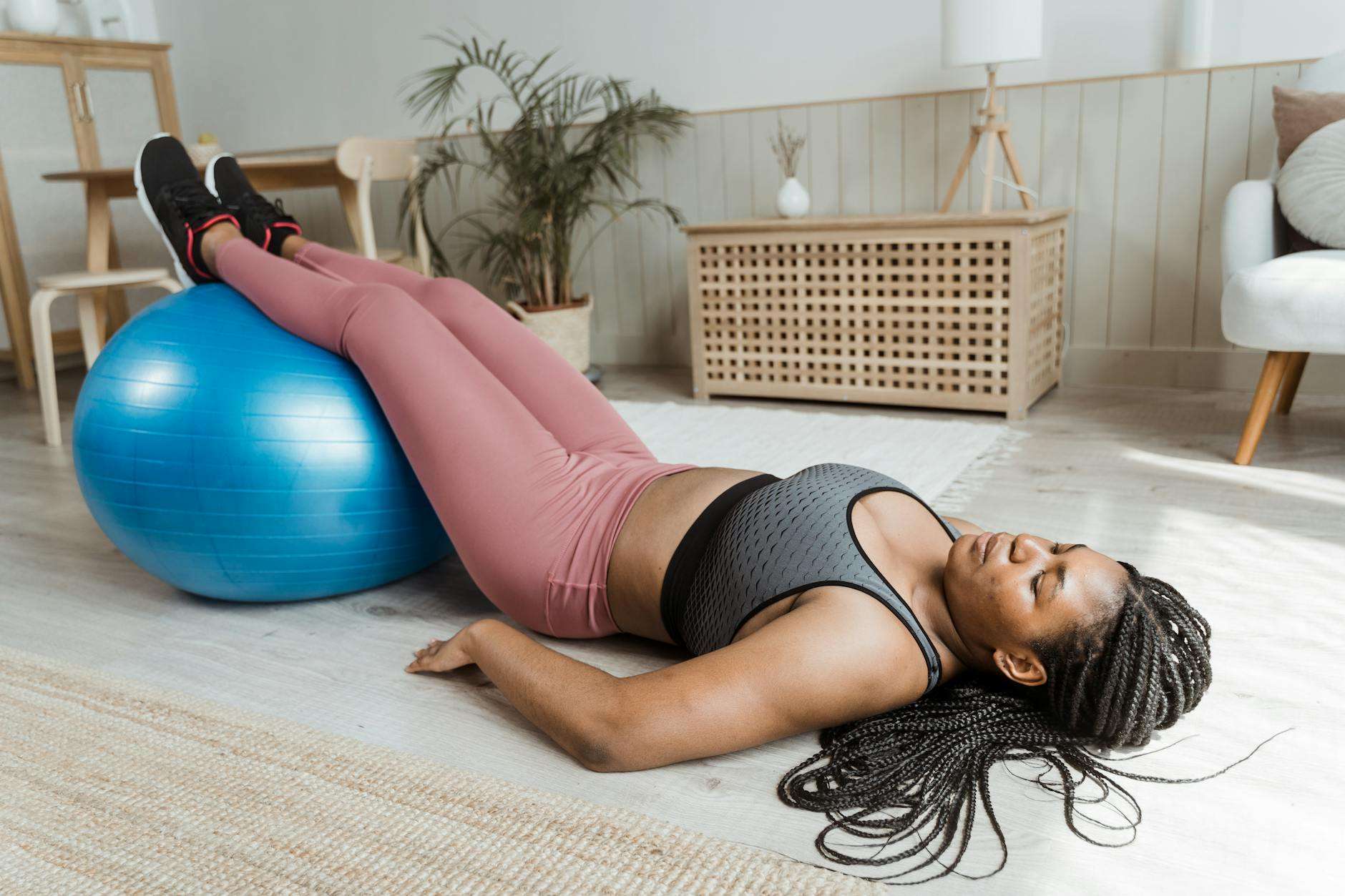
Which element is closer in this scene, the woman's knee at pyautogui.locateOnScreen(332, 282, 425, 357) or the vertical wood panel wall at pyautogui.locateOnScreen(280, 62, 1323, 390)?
the woman's knee at pyautogui.locateOnScreen(332, 282, 425, 357)

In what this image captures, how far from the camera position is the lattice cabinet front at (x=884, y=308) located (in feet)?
9.34

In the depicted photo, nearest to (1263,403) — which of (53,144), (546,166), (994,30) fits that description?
(994,30)

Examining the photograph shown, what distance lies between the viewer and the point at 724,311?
329cm

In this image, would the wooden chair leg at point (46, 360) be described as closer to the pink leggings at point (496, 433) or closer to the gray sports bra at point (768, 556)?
the pink leggings at point (496, 433)

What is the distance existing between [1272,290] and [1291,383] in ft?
2.24

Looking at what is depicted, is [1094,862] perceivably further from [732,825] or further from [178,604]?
[178,604]

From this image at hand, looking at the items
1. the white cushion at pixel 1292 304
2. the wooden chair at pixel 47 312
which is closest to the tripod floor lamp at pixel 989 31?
the white cushion at pixel 1292 304

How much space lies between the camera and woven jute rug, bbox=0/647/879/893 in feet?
3.43

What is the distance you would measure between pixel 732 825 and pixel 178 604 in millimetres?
1181

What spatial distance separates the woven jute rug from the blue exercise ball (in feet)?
1.02

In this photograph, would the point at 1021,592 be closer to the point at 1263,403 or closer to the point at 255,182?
the point at 1263,403

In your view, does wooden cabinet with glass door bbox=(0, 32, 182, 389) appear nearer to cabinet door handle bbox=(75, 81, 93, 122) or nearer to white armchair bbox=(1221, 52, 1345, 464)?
cabinet door handle bbox=(75, 81, 93, 122)

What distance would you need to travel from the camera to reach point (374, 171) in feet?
11.1

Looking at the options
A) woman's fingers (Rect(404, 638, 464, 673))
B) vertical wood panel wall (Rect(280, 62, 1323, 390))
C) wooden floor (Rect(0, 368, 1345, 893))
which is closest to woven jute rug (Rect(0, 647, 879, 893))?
wooden floor (Rect(0, 368, 1345, 893))
